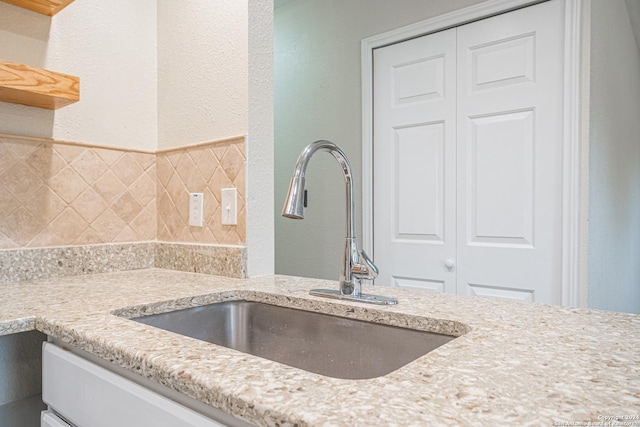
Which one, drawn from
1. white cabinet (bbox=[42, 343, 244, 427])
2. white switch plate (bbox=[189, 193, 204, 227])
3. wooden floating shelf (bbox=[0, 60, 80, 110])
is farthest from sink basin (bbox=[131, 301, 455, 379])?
wooden floating shelf (bbox=[0, 60, 80, 110])

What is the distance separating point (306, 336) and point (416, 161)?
1.38m

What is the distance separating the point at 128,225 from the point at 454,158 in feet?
4.66

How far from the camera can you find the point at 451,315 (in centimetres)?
79

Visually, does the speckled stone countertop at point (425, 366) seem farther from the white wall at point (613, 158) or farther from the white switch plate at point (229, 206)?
the white wall at point (613, 158)

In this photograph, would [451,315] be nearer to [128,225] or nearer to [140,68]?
[128,225]

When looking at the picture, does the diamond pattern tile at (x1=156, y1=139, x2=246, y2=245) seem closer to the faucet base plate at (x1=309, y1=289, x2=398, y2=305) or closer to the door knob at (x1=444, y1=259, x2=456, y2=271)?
the faucet base plate at (x1=309, y1=289, x2=398, y2=305)

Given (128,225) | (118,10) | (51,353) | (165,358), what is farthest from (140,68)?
(165,358)

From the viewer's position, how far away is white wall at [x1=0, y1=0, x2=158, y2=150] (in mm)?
1238

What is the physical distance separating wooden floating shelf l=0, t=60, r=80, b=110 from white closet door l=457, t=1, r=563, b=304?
1.57 metres

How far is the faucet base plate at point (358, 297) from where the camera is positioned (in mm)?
913

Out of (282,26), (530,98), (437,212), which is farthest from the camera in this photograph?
(282,26)

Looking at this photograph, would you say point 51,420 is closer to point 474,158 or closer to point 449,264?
point 449,264

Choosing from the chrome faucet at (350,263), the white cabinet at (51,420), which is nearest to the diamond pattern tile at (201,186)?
the chrome faucet at (350,263)

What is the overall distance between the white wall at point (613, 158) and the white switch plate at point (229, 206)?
138 centimetres
